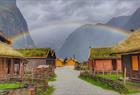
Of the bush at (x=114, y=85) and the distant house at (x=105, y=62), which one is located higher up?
the distant house at (x=105, y=62)

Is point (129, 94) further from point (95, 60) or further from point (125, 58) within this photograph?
point (95, 60)

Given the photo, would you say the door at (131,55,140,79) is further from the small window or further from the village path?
the village path

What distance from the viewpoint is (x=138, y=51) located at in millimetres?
27828

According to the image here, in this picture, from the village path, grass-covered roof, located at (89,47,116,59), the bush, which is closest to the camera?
the bush

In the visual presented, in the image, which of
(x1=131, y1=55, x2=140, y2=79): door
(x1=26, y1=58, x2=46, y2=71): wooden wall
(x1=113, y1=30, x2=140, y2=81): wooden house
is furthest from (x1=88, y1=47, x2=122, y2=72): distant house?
(x1=131, y1=55, x2=140, y2=79): door

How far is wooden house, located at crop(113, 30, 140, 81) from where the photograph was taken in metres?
29.3

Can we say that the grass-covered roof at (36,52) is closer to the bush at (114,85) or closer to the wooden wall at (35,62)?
the wooden wall at (35,62)

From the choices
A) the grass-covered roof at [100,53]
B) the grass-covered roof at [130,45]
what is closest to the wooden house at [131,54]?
the grass-covered roof at [130,45]

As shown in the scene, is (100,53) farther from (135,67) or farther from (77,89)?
(77,89)

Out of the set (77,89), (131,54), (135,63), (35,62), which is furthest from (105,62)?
(77,89)

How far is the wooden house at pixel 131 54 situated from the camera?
2930 centimetres

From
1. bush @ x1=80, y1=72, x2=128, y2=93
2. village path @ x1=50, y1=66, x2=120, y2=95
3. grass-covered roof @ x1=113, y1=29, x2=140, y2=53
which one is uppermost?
grass-covered roof @ x1=113, y1=29, x2=140, y2=53

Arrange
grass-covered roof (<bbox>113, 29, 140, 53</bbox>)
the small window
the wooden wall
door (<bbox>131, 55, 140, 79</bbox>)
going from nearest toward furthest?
grass-covered roof (<bbox>113, 29, 140, 53</bbox>) → door (<bbox>131, 55, 140, 79</bbox>) → the small window → the wooden wall

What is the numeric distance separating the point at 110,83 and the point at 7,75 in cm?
1423
